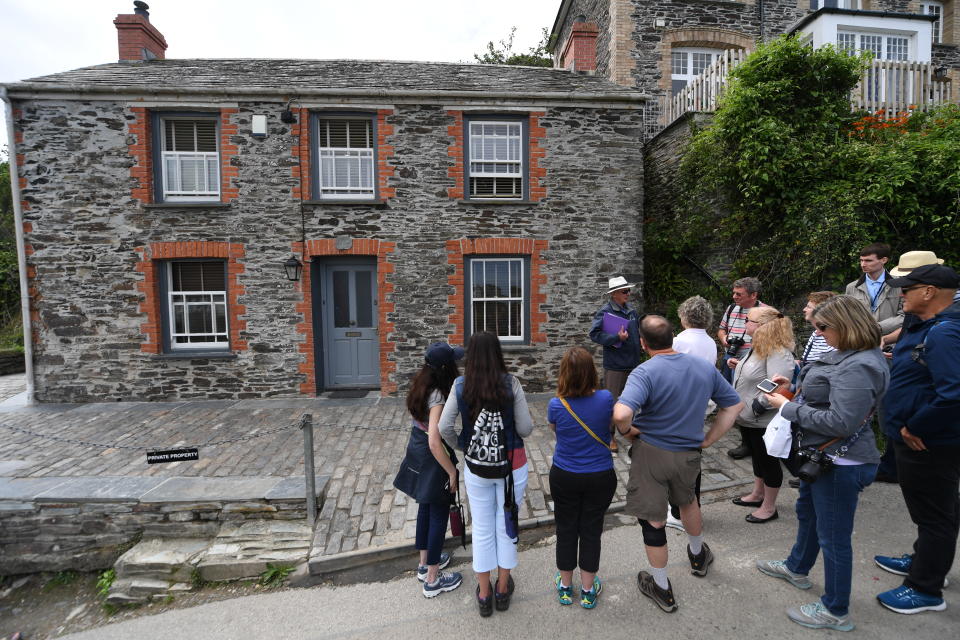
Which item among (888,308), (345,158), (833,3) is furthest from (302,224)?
(833,3)

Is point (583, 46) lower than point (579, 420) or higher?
higher

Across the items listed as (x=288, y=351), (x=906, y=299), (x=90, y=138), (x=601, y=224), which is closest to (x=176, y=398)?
(x=288, y=351)

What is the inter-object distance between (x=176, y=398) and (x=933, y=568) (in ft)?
34.1

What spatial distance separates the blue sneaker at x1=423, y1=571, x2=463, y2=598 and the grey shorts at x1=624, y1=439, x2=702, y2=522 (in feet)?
4.85

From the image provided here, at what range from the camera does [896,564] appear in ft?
10.7

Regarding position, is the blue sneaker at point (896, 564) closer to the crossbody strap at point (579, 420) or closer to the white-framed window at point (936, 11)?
the crossbody strap at point (579, 420)

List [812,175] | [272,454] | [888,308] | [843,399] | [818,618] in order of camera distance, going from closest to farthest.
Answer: [843,399] → [818,618] → [888,308] → [272,454] → [812,175]

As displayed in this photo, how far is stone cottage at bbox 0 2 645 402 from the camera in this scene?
321 inches

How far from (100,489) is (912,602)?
7.24 metres

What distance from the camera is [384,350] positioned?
8602mm

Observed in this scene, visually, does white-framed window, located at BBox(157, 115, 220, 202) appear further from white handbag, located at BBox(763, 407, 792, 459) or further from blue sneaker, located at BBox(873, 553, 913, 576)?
blue sneaker, located at BBox(873, 553, 913, 576)

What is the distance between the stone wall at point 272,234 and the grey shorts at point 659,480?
18.9ft

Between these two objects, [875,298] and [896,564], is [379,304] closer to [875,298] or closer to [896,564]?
[875,298]

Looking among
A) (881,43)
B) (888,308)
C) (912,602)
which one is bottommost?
(912,602)
